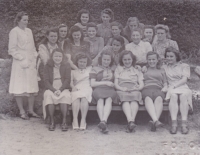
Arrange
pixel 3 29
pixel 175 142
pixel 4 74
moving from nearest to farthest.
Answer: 1. pixel 175 142
2. pixel 4 74
3. pixel 3 29

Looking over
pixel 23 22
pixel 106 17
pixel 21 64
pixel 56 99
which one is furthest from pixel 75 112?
pixel 106 17

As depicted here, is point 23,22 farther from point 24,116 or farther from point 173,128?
point 173,128

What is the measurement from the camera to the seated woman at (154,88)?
4.06 metres

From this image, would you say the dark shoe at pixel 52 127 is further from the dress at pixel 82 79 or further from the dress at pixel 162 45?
the dress at pixel 162 45

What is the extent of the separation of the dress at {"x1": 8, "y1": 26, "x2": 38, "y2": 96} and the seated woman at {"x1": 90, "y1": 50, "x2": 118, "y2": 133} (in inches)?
30.7

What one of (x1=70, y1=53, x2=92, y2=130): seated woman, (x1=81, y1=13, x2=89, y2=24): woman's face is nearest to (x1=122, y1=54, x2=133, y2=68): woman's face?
(x1=70, y1=53, x2=92, y2=130): seated woman

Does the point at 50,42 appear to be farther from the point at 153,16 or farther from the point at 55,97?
the point at 153,16

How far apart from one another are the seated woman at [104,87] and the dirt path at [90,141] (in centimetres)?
23

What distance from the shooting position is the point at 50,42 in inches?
177

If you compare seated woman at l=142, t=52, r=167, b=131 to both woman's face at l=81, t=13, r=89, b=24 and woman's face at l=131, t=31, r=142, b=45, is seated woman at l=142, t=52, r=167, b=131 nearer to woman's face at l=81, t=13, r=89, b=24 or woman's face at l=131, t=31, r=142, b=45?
woman's face at l=131, t=31, r=142, b=45

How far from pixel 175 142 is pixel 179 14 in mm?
2963

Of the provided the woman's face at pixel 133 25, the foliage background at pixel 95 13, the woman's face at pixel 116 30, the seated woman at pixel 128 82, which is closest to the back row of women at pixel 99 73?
the seated woman at pixel 128 82

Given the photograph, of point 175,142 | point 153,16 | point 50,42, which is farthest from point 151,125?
point 153,16

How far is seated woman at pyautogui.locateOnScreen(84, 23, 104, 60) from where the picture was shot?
4.67m
